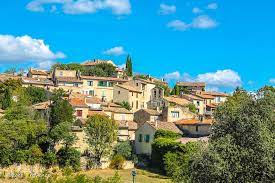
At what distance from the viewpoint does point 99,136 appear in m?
66.0

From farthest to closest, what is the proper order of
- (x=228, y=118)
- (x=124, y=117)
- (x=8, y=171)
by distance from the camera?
1. (x=124, y=117)
2. (x=8, y=171)
3. (x=228, y=118)

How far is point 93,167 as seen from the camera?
216ft

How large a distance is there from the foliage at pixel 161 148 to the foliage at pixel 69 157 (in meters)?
10.6

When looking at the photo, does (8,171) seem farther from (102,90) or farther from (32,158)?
(102,90)

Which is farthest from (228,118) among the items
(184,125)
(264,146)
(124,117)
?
(124,117)

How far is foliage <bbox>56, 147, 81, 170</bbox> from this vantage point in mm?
63094

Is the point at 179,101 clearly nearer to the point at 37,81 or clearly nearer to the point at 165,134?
the point at 37,81

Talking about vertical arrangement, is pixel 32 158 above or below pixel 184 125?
below

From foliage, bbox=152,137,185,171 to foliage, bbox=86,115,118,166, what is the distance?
5995mm

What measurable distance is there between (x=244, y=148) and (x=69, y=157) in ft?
129

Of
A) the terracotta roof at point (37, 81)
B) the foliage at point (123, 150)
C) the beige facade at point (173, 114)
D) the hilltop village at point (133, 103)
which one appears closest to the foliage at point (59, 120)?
the hilltop village at point (133, 103)

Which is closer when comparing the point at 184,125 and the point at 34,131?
the point at 34,131

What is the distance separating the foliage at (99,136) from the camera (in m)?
65.8

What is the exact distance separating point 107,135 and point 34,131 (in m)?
9.39
